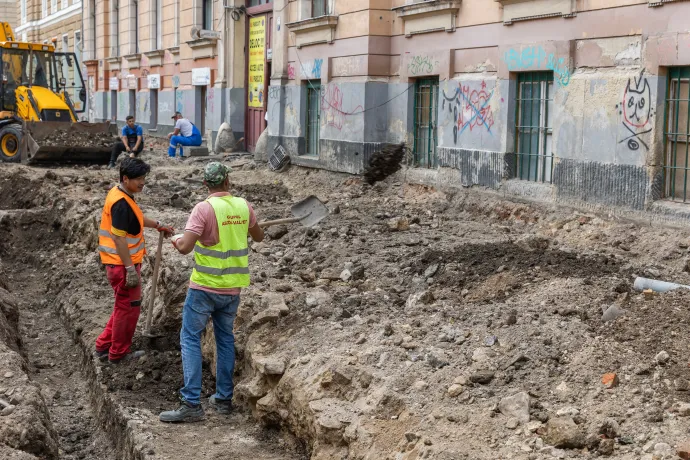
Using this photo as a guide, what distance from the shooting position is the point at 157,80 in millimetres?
25938

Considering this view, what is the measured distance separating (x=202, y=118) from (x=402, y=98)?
33.4 ft

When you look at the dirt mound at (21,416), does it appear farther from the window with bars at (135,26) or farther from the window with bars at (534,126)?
the window with bars at (135,26)

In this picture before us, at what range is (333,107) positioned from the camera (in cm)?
1538

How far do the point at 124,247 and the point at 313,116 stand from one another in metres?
9.79

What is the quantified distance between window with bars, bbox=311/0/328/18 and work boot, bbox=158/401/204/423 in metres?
11.1

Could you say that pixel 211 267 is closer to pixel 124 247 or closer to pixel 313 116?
pixel 124 247

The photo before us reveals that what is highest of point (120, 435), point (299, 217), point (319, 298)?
point (299, 217)

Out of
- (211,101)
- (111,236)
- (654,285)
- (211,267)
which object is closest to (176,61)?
(211,101)

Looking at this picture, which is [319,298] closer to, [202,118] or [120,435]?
[120,435]

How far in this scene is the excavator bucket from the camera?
61.1ft

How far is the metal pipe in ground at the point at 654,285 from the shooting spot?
6.46 metres

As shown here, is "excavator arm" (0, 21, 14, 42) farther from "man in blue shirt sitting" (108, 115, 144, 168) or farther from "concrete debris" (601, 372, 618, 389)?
"concrete debris" (601, 372, 618, 389)

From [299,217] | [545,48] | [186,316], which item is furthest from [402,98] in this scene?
[186,316]

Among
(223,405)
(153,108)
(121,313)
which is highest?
(153,108)
